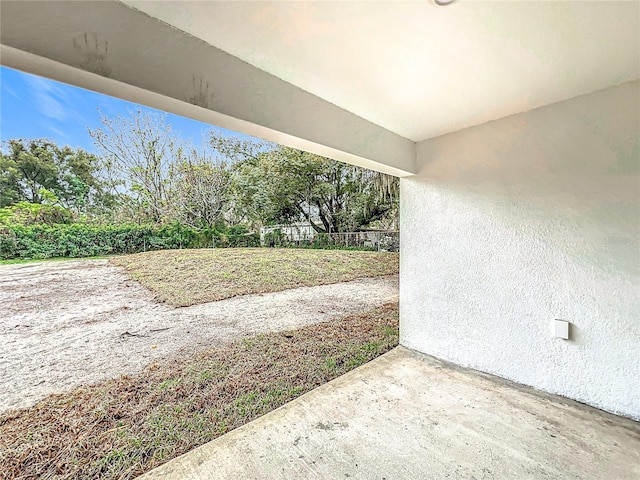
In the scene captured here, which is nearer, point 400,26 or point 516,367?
→ point 400,26

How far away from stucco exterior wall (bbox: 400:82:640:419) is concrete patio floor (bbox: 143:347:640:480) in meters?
0.30

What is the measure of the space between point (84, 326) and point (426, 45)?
8.40 feet

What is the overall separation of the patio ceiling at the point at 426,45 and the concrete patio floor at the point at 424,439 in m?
2.04

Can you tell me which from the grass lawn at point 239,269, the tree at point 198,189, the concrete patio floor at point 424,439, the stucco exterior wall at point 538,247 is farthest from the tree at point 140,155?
the stucco exterior wall at point 538,247

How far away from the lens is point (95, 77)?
999mm

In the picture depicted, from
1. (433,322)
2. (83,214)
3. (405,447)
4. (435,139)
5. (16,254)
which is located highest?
(435,139)

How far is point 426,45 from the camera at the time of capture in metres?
1.28

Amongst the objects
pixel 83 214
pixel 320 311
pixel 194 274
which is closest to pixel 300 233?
pixel 320 311

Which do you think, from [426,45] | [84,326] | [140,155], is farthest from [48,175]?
[426,45]

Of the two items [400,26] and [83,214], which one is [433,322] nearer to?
[400,26]

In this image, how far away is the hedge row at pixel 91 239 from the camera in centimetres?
159

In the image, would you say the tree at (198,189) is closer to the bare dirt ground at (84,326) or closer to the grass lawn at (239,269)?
the grass lawn at (239,269)

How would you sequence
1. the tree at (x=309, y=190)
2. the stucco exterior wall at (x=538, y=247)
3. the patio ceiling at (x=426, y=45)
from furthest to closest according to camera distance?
the tree at (x=309, y=190) → the stucco exterior wall at (x=538, y=247) → the patio ceiling at (x=426, y=45)

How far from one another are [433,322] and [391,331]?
1.82ft
